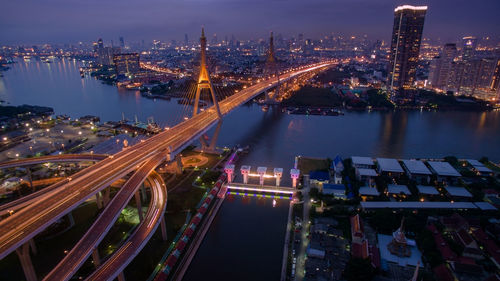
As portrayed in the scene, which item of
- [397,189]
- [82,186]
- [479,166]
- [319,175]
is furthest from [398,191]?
[82,186]

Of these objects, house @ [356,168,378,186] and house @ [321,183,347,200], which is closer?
house @ [321,183,347,200]

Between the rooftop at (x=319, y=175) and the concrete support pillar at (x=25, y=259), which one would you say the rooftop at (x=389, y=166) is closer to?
the rooftop at (x=319, y=175)

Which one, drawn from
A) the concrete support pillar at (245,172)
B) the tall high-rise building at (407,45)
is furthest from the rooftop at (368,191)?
the tall high-rise building at (407,45)

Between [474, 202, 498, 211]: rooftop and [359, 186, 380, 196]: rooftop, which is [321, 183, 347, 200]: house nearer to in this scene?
[359, 186, 380, 196]: rooftop

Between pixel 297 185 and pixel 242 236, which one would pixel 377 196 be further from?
pixel 242 236

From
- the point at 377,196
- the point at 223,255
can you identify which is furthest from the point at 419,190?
the point at 223,255

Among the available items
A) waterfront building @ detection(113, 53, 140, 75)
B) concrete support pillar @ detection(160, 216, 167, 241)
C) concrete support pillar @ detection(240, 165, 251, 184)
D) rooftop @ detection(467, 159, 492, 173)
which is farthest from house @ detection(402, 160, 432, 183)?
waterfront building @ detection(113, 53, 140, 75)
